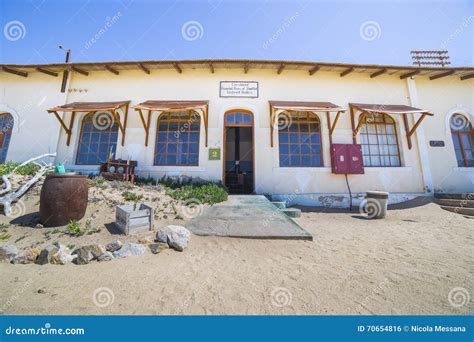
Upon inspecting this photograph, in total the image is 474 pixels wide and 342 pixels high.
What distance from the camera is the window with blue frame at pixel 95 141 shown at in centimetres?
796

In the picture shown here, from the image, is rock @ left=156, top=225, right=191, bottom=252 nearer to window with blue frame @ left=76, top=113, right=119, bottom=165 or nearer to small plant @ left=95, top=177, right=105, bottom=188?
small plant @ left=95, top=177, right=105, bottom=188

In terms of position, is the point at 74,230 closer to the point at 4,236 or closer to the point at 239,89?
the point at 4,236

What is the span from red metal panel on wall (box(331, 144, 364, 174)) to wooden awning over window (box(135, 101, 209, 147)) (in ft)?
17.0

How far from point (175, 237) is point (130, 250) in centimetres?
68

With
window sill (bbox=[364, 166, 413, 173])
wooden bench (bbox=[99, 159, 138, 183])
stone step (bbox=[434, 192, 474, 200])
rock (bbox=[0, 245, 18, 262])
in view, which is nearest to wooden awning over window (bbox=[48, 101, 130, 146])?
wooden bench (bbox=[99, 159, 138, 183])

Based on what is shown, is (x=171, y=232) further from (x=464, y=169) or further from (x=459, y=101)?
(x=459, y=101)

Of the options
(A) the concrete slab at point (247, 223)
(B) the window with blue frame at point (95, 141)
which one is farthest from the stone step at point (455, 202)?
(B) the window with blue frame at point (95, 141)

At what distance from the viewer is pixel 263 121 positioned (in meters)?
7.94

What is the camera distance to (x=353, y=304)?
6.19 feet

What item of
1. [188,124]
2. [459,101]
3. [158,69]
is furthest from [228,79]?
[459,101]

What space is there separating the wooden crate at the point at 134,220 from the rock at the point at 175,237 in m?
0.55

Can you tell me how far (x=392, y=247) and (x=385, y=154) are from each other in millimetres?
6212

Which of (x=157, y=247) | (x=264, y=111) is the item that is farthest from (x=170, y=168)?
(x=157, y=247)

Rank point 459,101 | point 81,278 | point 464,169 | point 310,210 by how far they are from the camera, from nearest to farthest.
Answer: point 81,278, point 310,210, point 464,169, point 459,101
